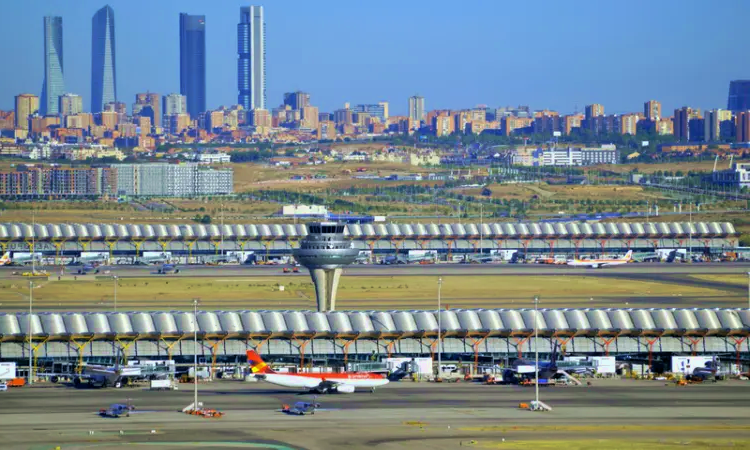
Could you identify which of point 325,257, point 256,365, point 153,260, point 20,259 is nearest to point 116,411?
point 256,365

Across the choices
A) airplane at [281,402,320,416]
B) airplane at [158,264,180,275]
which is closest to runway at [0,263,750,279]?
airplane at [158,264,180,275]

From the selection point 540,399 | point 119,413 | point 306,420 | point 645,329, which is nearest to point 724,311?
point 645,329

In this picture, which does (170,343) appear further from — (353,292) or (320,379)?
(353,292)

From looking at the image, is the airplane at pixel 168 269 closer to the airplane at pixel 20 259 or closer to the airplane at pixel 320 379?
the airplane at pixel 20 259

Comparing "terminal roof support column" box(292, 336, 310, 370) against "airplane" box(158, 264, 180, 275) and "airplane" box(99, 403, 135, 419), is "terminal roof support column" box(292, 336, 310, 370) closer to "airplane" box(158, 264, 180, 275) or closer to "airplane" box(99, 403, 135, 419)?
"airplane" box(99, 403, 135, 419)

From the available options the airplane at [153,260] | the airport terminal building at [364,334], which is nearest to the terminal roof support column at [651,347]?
the airport terminal building at [364,334]

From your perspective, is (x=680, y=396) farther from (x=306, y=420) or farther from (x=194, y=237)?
(x=194, y=237)

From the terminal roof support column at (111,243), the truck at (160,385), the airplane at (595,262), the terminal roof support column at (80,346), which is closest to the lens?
the truck at (160,385)
